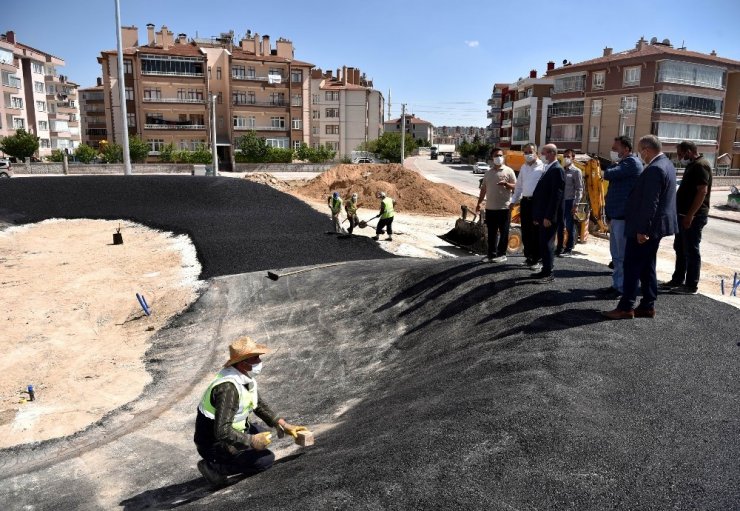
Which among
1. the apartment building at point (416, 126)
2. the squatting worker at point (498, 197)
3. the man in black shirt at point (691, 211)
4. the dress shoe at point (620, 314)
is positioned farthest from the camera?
the apartment building at point (416, 126)

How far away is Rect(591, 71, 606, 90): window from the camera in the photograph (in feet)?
181

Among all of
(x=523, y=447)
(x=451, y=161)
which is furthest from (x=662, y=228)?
(x=451, y=161)

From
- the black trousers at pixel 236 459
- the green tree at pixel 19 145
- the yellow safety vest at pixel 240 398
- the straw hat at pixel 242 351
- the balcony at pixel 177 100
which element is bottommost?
the black trousers at pixel 236 459

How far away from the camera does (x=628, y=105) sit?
5244cm

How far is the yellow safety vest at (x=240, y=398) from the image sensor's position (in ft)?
14.4

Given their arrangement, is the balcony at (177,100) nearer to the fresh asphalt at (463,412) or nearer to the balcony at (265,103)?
the balcony at (265,103)

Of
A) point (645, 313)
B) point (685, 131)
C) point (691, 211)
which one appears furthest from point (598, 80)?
point (645, 313)

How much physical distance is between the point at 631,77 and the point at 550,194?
171 feet

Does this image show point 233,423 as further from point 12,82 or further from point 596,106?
point 12,82

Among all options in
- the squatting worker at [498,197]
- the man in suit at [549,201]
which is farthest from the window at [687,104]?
the man in suit at [549,201]

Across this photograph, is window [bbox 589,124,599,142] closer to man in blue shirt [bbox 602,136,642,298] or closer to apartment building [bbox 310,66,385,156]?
apartment building [bbox 310,66,385,156]

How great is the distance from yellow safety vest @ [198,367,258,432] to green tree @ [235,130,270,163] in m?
57.4

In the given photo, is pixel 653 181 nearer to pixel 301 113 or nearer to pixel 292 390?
pixel 292 390

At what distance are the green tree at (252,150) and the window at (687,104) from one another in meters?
37.9
